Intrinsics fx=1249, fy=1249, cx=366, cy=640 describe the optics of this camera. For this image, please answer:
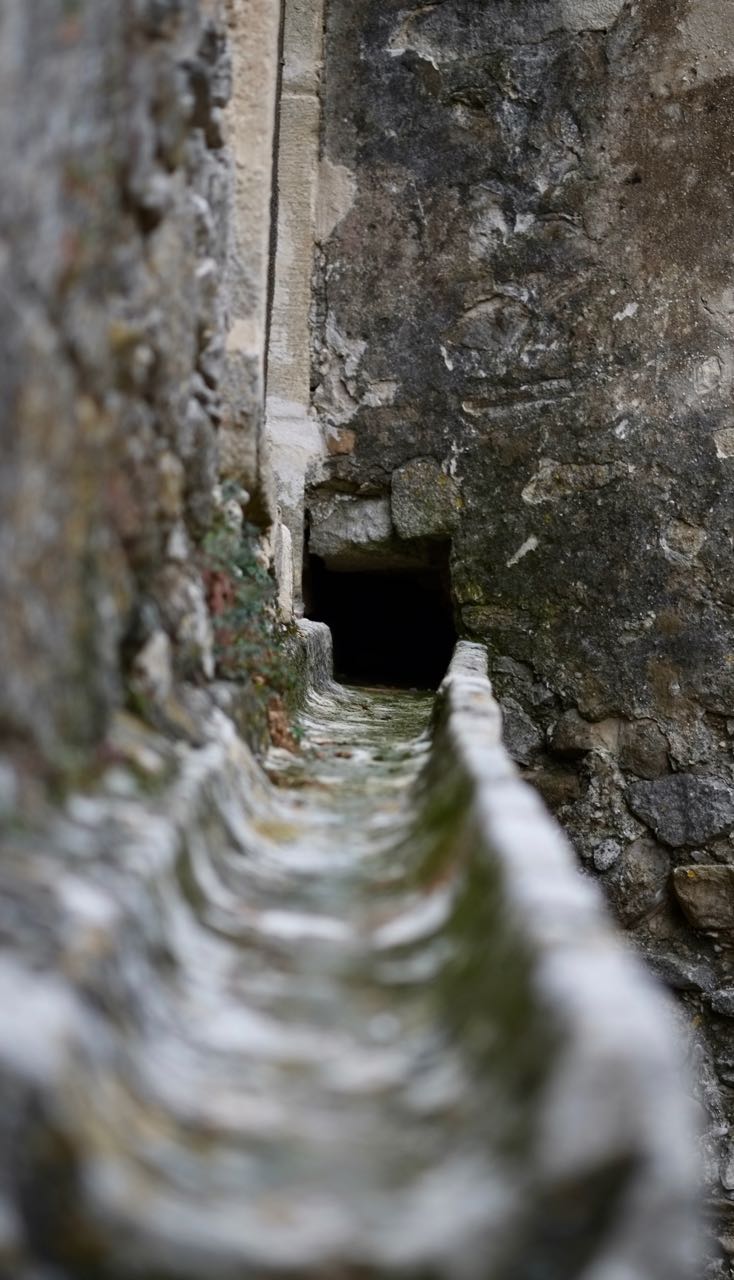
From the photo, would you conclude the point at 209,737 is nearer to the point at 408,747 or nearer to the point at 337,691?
the point at 408,747

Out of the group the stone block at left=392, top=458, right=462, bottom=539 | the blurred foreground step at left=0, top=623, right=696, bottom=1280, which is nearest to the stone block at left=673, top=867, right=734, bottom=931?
the stone block at left=392, top=458, right=462, bottom=539

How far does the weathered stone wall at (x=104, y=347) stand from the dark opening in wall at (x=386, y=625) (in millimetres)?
3054

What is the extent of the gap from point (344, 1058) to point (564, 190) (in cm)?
356

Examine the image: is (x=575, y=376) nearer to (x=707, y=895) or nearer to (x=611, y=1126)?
(x=707, y=895)

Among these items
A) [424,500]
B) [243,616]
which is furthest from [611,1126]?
[424,500]

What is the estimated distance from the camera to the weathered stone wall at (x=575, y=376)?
3.95 metres

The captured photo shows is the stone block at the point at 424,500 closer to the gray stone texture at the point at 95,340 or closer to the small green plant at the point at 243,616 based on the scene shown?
the small green plant at the point at 243,616

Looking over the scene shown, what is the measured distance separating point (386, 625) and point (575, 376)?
1944 mm

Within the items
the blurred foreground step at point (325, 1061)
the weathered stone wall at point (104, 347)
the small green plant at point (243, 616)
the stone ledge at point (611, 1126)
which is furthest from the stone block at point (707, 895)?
the stone ledge at point (611, 1126)

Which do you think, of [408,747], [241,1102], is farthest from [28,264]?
[408,747]

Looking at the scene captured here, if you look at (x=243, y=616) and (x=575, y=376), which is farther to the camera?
(x=575, y=376)

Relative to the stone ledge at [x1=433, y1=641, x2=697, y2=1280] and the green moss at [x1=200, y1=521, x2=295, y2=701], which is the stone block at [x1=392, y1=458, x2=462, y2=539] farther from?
the stone ledge at [x1=433, y1=641, x2=697, y2=1280]

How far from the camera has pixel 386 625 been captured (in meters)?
5.71

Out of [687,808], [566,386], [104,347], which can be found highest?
[104,347]
